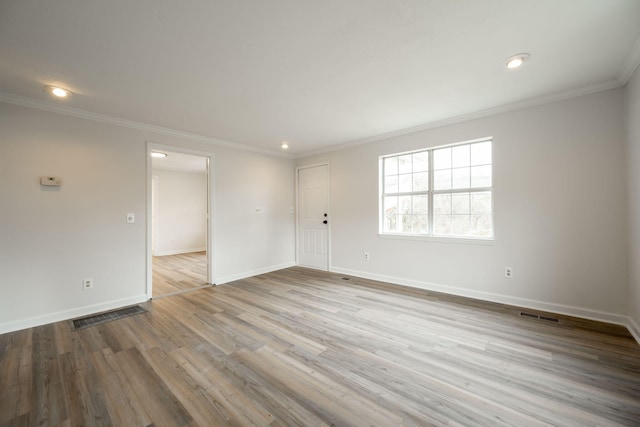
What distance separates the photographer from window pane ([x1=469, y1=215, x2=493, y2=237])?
11.4 ft

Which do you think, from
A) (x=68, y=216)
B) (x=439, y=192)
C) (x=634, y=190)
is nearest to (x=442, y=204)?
(x=439, y=192)

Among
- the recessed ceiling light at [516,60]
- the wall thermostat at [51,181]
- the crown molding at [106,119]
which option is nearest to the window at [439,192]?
the recessed ceiling light at [516,60]

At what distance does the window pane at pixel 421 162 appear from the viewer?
4.05 m

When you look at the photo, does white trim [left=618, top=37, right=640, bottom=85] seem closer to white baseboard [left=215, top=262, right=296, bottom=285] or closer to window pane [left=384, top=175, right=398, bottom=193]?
window pane [left=384, top=175, right=398, bottom=193]

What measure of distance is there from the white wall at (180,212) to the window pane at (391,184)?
6.30 metres

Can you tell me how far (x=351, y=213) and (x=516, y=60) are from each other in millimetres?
3173

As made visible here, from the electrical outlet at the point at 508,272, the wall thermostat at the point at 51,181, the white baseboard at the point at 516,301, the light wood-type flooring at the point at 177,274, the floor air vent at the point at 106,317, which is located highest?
the wall thermostat at the point at 51,181

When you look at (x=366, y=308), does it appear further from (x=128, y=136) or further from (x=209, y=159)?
(x=128, y=136)

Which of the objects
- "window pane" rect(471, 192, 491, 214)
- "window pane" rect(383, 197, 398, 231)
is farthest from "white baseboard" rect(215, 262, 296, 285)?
"window pane" rect(471, 192, 491, 214)

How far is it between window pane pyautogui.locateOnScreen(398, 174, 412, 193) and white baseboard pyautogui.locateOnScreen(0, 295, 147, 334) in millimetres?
4268

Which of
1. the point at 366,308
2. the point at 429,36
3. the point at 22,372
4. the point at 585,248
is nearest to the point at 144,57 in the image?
the point at 429,36

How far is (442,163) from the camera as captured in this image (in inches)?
153

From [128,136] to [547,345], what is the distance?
538cm

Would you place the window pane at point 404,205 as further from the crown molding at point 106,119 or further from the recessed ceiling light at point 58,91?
the recessed ceiling light at point 58,91
